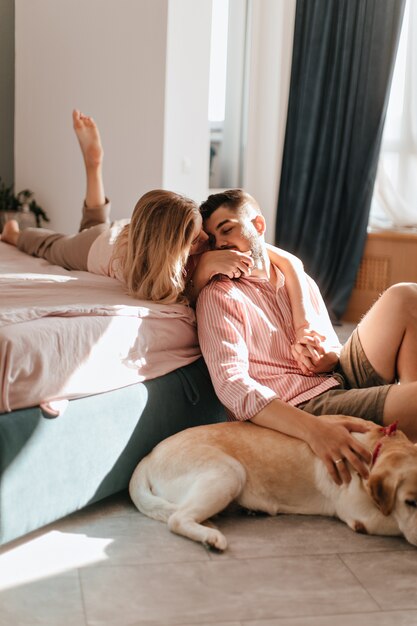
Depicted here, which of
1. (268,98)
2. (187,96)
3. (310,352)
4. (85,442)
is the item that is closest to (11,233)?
(187,96)

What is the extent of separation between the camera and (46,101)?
5.00 metres

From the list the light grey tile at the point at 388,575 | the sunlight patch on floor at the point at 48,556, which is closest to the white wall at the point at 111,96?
the sunlight patch on floor at the point at 48,556

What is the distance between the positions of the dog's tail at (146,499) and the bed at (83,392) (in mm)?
51

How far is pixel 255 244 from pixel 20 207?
300cm

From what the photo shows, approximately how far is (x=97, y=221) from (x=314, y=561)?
2.26 meters

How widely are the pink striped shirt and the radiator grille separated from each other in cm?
273

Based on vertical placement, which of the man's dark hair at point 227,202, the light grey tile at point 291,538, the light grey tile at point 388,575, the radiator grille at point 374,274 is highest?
the man's dark hair at point 227,202

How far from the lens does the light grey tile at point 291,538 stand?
73.6 inches

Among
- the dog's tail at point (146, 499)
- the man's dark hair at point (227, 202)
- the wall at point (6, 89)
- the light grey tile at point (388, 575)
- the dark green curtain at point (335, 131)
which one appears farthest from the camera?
the wall at point (6, 89)

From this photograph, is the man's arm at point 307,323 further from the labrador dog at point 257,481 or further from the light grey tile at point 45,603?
the light grey tile at point 45,603

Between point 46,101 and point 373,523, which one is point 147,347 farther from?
point 46,101

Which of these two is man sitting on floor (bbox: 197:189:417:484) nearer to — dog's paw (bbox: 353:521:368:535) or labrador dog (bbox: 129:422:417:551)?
labrador dog (bbox: 129:422:417:551)

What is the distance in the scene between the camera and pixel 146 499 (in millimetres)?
2010

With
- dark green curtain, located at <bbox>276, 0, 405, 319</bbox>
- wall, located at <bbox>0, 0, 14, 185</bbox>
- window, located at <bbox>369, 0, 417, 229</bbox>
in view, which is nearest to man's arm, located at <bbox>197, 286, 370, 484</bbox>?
dark green curtain, located at <bbox>276, 0, 405, 319</bbox>
